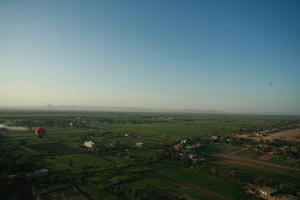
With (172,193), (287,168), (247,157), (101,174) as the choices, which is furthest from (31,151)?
(287,168)

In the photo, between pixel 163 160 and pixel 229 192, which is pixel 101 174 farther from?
pixel 229 192

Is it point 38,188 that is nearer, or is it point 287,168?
point 38,188

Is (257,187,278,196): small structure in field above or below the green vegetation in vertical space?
above

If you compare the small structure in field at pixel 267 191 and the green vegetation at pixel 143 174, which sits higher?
the small structure in field at pixel 267 191

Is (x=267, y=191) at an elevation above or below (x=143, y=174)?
above

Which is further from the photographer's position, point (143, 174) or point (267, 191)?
point (143, 174)

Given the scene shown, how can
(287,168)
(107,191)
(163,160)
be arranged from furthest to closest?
(163,160), (287,168), (107,191)

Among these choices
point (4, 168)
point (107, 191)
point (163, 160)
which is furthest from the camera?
point (163, 160)

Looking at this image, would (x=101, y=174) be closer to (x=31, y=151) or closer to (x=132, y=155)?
(x=132, y=155)

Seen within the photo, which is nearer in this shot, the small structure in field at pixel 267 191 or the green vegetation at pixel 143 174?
the small structure in field at pixel 267 191

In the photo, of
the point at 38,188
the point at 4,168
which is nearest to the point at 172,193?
the point at 38,188

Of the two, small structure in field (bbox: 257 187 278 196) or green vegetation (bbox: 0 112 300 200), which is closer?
small structure in field (bbox: 257 187 278 196)
